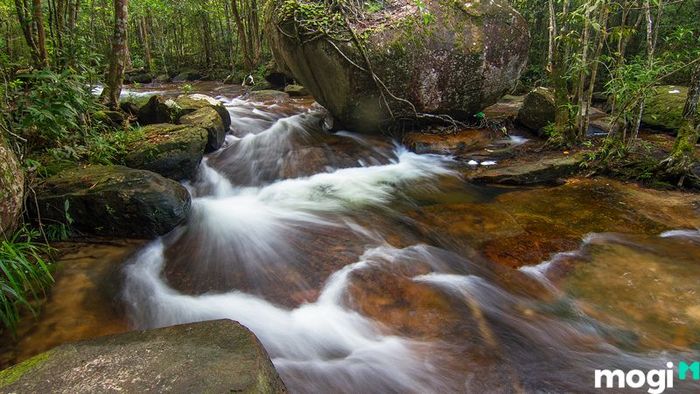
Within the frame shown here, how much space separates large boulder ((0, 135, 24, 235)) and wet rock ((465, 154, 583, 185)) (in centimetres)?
583

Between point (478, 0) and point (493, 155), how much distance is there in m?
2.99

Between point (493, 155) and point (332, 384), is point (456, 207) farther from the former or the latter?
point (332, 384)

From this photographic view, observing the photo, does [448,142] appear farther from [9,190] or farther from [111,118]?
[9,190]

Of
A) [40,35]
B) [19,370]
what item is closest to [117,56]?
[40,35]

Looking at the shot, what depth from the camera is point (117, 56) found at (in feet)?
21.9

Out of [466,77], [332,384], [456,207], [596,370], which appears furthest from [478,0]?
[332,384]

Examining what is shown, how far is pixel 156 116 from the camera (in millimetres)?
7469

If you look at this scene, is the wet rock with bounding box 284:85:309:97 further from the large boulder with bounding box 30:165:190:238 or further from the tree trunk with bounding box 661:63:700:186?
the tree trunk with bounding box 661:63:700:186

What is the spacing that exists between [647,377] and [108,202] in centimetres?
513

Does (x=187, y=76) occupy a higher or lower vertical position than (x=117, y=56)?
higher

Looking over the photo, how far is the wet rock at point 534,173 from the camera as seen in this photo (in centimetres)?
628

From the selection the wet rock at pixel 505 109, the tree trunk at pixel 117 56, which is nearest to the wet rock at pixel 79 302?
the tree trunk at pixel 117 56

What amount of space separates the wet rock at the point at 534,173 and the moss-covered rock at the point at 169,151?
4448 millimetres

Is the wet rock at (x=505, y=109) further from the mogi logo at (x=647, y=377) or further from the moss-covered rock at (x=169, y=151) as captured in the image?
the mogi logo at (x=647, y=377)
